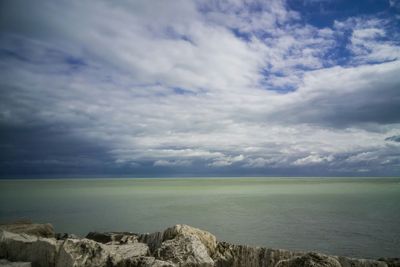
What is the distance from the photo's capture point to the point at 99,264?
17.3 ft

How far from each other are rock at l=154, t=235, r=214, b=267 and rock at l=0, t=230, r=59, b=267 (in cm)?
208

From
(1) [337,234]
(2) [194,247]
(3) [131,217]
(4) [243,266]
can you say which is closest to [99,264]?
(2) [194,247]

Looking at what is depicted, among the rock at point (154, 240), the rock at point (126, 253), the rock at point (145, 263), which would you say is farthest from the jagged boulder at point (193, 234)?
the rock at point (145, 263)

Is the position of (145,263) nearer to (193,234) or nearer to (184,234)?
(184,234)

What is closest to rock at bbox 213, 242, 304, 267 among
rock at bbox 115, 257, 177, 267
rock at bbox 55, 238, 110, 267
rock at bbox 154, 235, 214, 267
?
rock at bbox 154, 235, 214, 267

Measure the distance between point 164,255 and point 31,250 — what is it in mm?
2986

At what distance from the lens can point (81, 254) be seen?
532cm

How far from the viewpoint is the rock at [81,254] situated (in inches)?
204

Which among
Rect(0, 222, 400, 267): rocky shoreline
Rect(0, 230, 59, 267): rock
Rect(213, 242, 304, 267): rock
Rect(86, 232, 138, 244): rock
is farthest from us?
Rect(86, 232, 138, 244): rock

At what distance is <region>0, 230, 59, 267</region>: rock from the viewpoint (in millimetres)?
5867

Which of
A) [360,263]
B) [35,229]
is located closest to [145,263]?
[360,263]

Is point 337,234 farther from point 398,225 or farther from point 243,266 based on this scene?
point 243,266

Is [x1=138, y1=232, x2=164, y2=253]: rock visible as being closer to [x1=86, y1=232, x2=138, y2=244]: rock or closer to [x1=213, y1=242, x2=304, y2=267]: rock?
[x1=86, y1=232, x2=138, y2=244]: rock

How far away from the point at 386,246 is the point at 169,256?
13.6m
